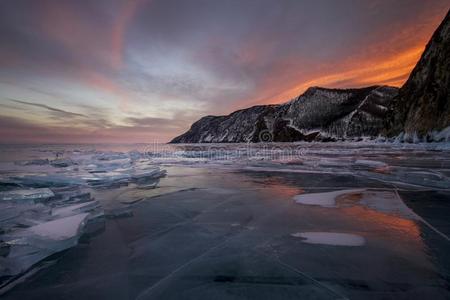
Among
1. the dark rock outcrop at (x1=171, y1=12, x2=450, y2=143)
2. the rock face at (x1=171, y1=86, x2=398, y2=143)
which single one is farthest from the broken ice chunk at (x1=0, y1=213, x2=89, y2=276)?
the rock face at (x1=171, y1=86, x2=398, y2=143)

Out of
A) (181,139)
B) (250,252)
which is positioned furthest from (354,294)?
(181,139)

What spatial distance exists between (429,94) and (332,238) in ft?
129

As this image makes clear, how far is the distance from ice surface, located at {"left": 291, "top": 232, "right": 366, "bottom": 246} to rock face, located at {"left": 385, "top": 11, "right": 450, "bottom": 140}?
110 feet

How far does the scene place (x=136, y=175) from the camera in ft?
27.4

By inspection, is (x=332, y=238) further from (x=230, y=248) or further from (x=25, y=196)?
(x=25, y=196)

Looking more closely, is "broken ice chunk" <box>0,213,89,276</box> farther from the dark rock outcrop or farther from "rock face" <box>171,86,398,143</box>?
"rock face" <box>171,86,398,143</box>

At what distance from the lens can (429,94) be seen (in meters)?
29.6

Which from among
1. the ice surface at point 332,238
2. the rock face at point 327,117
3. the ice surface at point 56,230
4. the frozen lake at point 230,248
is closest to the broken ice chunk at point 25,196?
the frozen lake at point 230,248

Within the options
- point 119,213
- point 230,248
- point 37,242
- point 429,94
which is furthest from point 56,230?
point 429,94

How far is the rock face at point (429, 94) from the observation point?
27016 millimetres

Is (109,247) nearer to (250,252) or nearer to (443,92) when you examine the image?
(250,252)

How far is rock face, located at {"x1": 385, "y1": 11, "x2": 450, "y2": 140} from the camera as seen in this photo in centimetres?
2702

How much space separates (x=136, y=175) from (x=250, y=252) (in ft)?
23.1

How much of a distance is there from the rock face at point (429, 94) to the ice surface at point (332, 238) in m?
33.5
